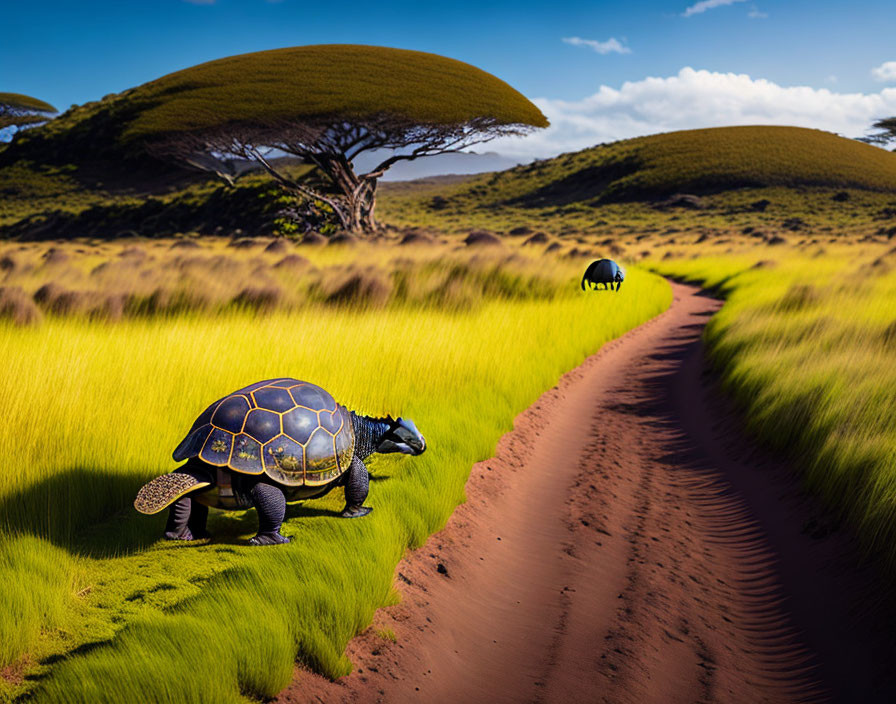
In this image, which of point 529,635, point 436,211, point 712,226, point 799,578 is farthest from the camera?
point 436,211

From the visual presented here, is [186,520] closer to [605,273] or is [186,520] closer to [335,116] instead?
[605,273]

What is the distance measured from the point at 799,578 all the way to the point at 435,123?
29.1 metres

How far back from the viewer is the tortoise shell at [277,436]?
11.9 ft

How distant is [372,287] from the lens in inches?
535

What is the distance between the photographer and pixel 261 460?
3.64 m

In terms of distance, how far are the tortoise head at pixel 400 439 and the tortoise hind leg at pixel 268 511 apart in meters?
0.98

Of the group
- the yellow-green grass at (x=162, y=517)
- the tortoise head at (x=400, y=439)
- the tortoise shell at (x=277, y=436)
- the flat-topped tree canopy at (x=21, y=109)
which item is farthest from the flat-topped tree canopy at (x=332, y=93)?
the flat-topped tree canopy at (x=21, y=109)

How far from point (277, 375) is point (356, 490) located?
3001 millimetres

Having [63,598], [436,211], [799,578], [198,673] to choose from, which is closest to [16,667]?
[63,598]

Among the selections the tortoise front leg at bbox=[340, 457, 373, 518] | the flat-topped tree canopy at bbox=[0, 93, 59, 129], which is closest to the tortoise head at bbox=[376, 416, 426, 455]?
the tortoise front leg at bbox=[340, 457, 373, 518]

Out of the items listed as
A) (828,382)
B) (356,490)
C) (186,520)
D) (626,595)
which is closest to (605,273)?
(828,382)

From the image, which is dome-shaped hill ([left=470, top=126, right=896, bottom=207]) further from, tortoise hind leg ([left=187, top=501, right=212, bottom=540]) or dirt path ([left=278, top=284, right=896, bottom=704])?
tortoise hind leg ([left=187, top=501, right=212, bottom=540])

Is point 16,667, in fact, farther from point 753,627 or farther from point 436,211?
point 436,211

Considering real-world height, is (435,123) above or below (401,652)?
above
